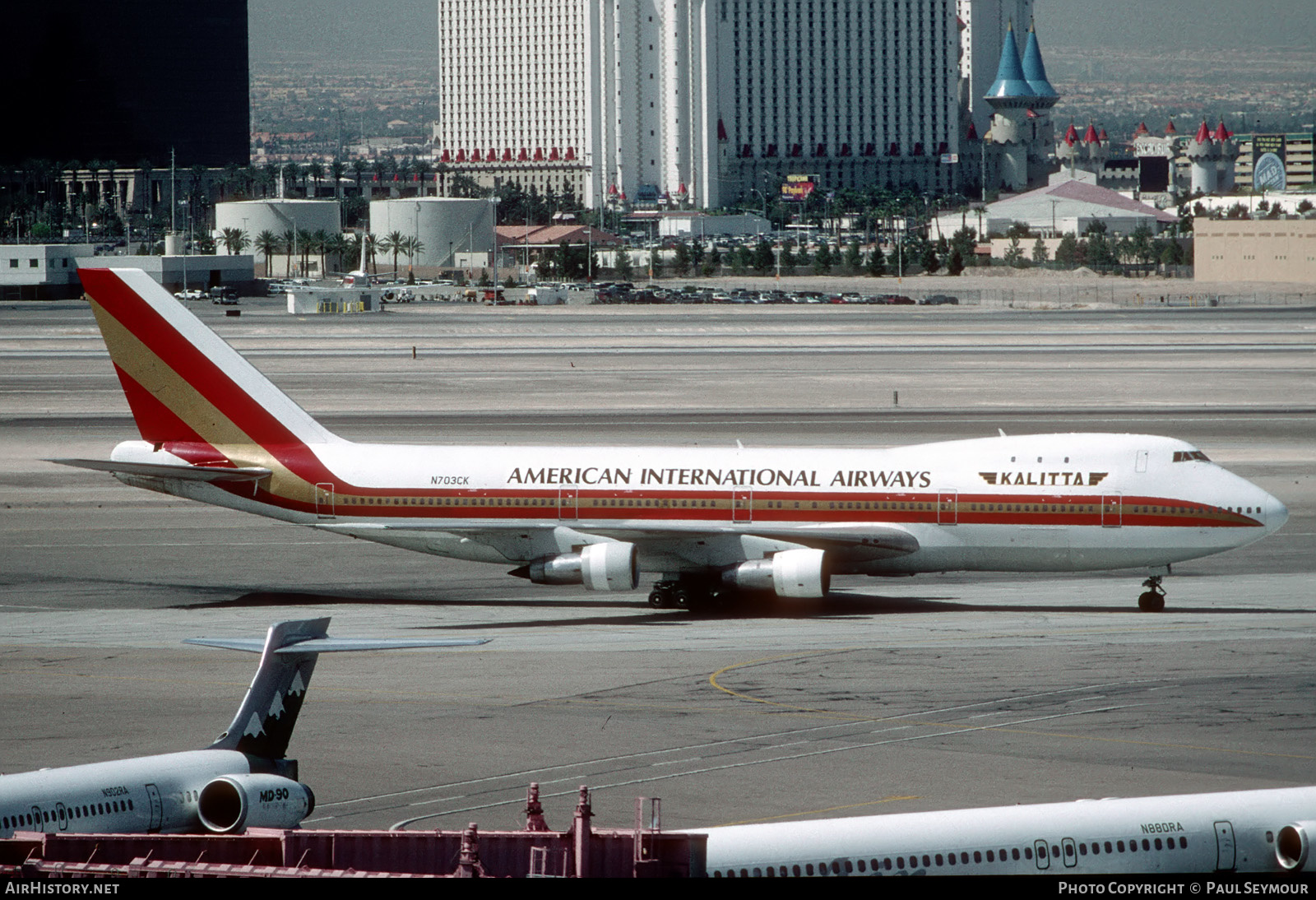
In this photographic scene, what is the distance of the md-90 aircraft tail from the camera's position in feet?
72.2

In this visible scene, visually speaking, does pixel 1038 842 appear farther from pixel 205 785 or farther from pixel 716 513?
pixel 716 513

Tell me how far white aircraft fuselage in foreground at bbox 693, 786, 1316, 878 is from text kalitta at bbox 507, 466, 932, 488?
24225 mm

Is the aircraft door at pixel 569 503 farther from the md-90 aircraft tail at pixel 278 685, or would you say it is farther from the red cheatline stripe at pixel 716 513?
the md-90 aircraft tail at pixel 278 685

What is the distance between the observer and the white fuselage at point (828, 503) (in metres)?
41.8

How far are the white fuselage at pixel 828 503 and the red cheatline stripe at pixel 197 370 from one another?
141 cm

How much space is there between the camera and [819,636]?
1547 inches

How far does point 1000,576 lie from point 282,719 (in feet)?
101

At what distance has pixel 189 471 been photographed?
44.1 meters

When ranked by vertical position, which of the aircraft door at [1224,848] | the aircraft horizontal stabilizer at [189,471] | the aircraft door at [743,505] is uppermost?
the aircraft horizontal stabilizer at [189,471]

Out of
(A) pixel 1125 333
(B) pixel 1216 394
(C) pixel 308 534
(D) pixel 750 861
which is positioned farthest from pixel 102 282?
(A) pixel 1125 333

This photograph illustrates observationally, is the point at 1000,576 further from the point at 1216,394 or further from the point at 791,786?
the point at 1216,394

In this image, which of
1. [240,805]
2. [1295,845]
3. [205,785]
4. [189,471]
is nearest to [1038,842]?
[1295,845]

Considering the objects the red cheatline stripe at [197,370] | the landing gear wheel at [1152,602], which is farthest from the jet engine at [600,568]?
the landing gear wheel at [1152,602]

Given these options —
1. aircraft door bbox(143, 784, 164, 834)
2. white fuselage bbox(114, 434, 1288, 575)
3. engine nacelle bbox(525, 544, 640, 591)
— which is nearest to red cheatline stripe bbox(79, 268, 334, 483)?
white fuselage bbox(114, 434, 1288, 575)
